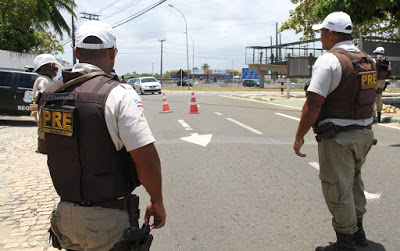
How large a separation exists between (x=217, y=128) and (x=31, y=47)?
20641 millimetres

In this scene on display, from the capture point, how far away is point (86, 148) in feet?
6.49

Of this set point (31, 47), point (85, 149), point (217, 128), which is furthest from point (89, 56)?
point (31, 47)

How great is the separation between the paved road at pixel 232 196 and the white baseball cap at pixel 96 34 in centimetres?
227

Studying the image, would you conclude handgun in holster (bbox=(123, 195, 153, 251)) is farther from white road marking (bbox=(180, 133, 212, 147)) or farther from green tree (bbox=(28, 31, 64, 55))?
green tree (bbox=(28, 31, 64, 55))

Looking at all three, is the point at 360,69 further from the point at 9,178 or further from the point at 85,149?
the point at 9,178

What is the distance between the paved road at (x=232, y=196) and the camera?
386cm

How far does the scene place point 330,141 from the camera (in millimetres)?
3242

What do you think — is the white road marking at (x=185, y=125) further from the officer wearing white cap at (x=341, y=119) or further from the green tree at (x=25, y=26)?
the green tree at (x=25, y=26)

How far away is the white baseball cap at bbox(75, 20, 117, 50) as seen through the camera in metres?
2.09

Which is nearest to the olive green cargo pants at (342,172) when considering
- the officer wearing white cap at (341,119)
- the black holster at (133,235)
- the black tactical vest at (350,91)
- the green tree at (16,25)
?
the officer wearing white cap at (341,119)

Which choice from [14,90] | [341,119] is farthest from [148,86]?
[341,119]

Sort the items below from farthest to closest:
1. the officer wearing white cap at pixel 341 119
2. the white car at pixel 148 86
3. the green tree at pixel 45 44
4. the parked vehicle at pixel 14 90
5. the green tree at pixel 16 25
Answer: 1. the white car at pixel 148 86
2. the green tree at pixel 45 44
3. the green tree at pixel 16 25
4. the parked vehicle at pixel 14 90
5. the officer wearing white cap at pixel 341 119

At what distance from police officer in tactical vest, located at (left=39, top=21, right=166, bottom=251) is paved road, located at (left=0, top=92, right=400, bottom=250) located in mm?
1740

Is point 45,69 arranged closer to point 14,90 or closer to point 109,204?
point 109,204
